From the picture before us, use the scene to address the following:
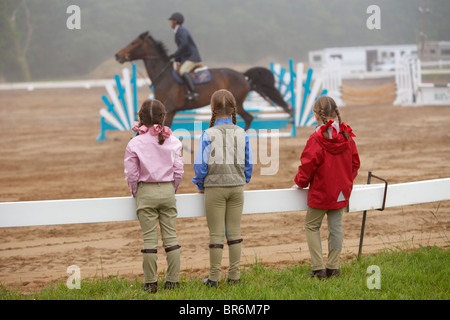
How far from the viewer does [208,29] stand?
41.2 m

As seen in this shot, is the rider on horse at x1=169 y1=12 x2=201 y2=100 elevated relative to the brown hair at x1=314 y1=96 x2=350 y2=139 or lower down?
elevated

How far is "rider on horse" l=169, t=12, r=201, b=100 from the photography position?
10422mm

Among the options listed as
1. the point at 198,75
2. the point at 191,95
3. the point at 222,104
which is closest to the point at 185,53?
the point at 198,75

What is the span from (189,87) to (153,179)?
24.5ft

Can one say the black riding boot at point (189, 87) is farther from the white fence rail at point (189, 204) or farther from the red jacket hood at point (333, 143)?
the red jacket hood at point (333, 143)

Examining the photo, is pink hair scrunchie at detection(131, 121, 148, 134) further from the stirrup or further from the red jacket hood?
the stirrup

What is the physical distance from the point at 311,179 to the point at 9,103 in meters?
23.0

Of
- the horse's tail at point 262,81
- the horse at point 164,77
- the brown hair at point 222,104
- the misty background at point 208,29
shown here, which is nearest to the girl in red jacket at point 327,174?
the brown hair at point 222,104

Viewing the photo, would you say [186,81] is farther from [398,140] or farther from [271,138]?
[398,140]

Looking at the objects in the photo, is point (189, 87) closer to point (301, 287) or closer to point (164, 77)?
point (164, 77)

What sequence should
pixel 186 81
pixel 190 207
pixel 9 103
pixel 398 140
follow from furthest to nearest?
pixel 9 103 < pixel 398 140 < pixel 186 81 < pixel 190 207

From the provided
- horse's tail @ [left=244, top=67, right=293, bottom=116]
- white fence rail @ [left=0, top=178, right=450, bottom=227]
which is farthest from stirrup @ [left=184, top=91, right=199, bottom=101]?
white fence rail @ [left=0, top=178, right=450, bottom=227]
